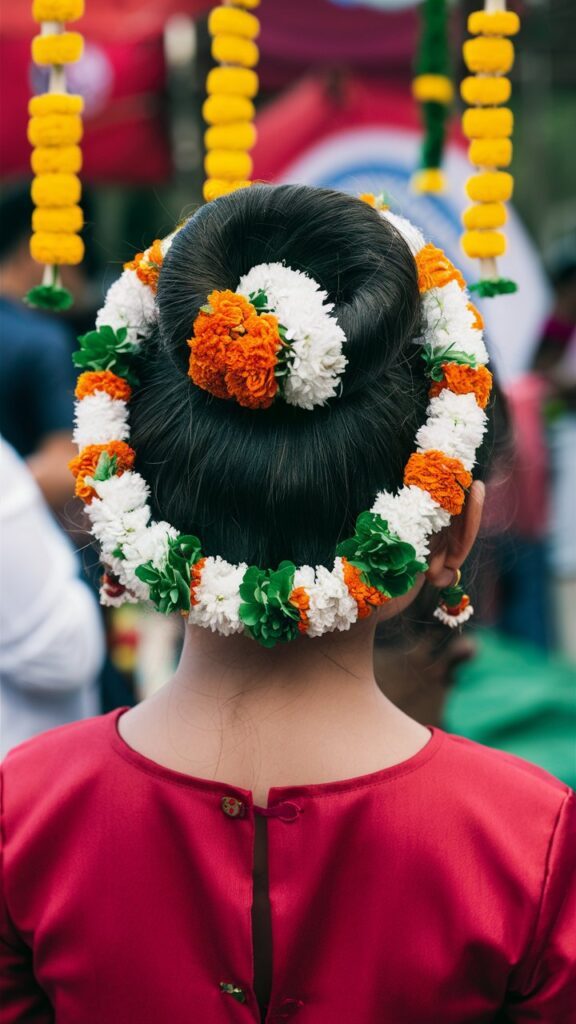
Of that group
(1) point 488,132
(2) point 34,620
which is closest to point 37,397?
(2) point 34,620

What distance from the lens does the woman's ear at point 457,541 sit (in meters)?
1.42

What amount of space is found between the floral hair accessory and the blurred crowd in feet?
1.52

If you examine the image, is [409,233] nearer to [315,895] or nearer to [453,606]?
[453,606]

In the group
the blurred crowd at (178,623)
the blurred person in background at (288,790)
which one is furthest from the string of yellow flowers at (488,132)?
the blurred person in background at (288,790)

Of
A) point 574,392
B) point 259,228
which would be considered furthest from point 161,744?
point 574,392

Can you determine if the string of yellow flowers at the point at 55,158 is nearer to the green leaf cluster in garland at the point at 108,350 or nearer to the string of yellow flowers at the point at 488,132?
the green leaf cluster in garland at the point at 108,350

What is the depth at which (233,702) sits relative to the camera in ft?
4.42

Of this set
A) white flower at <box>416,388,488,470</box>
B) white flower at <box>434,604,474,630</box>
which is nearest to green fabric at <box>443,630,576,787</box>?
white flower at <box>434,604,474,630</box>

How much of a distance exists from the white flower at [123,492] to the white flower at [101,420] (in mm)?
62

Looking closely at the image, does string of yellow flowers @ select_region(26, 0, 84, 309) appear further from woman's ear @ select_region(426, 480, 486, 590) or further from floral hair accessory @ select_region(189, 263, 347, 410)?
woman's ear @ select_region(426, 480, 486, 590)

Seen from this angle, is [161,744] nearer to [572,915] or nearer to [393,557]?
[393,557]

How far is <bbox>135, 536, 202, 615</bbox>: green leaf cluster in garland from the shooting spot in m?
1.28

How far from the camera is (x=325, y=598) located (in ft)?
4.12

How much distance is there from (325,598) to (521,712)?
2042mm
